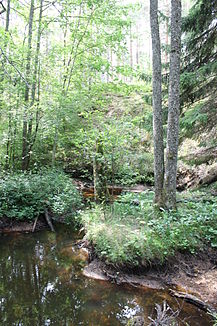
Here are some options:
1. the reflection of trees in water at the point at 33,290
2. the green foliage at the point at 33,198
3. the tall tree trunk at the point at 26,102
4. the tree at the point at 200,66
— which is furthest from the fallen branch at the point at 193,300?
the tall tree trunk at the point at 26,102

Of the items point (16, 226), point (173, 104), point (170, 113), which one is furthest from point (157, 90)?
point (16, 226)

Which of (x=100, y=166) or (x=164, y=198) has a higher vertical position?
(x=100, y=166)

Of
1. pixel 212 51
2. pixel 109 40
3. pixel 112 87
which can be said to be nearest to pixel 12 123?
pixel 112 87

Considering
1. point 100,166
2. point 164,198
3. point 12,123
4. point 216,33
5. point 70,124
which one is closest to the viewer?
point 164,198

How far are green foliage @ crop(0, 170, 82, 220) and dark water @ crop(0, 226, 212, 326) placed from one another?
1.98 m

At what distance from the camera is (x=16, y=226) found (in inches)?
306

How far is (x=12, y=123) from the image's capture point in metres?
10.4


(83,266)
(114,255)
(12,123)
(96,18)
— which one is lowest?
(83,266)

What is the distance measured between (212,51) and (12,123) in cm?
801

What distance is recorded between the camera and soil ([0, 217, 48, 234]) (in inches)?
299

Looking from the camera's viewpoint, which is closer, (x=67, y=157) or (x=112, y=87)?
(x=112, y=87)

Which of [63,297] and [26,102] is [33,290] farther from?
[26,102]

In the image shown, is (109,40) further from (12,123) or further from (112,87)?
(12,123)

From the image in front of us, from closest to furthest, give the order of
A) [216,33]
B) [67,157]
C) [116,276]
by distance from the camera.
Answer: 1. [116,276]
2. [216,33]
3. [67,157]
